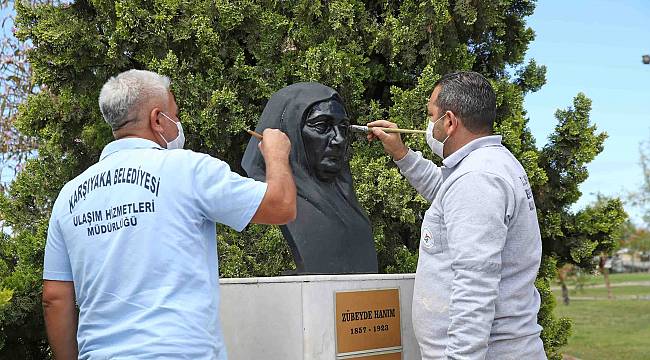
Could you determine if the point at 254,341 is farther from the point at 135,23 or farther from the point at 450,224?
the point at 135,23

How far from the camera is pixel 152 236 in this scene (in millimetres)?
1898

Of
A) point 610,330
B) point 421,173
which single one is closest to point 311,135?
point 421,173

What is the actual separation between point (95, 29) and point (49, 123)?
35.6 inches

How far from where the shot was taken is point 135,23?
5684 mm

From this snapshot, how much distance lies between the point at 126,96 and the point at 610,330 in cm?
1326

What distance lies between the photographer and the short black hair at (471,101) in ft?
7.93

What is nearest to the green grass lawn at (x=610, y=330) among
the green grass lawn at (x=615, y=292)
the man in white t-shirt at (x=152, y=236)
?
the green grass lawn at (x=615, y=292)

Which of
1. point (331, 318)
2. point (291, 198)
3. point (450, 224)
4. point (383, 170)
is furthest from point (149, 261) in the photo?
point (383, 170)

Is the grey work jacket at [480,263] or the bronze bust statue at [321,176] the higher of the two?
the bronze bust statue at [321,176]

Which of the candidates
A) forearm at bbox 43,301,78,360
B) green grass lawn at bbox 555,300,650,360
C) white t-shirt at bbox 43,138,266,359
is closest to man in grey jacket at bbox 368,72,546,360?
white t-shirt at bbox 43,138,266,359

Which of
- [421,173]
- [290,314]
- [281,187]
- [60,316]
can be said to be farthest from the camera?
[421,173]

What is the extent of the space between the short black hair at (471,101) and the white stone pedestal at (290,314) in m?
0.83

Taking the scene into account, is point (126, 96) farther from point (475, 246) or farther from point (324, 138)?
point (324, 138)

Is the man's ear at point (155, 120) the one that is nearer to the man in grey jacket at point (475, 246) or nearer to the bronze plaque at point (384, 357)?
the man in grey jacket at point (475, 246)
